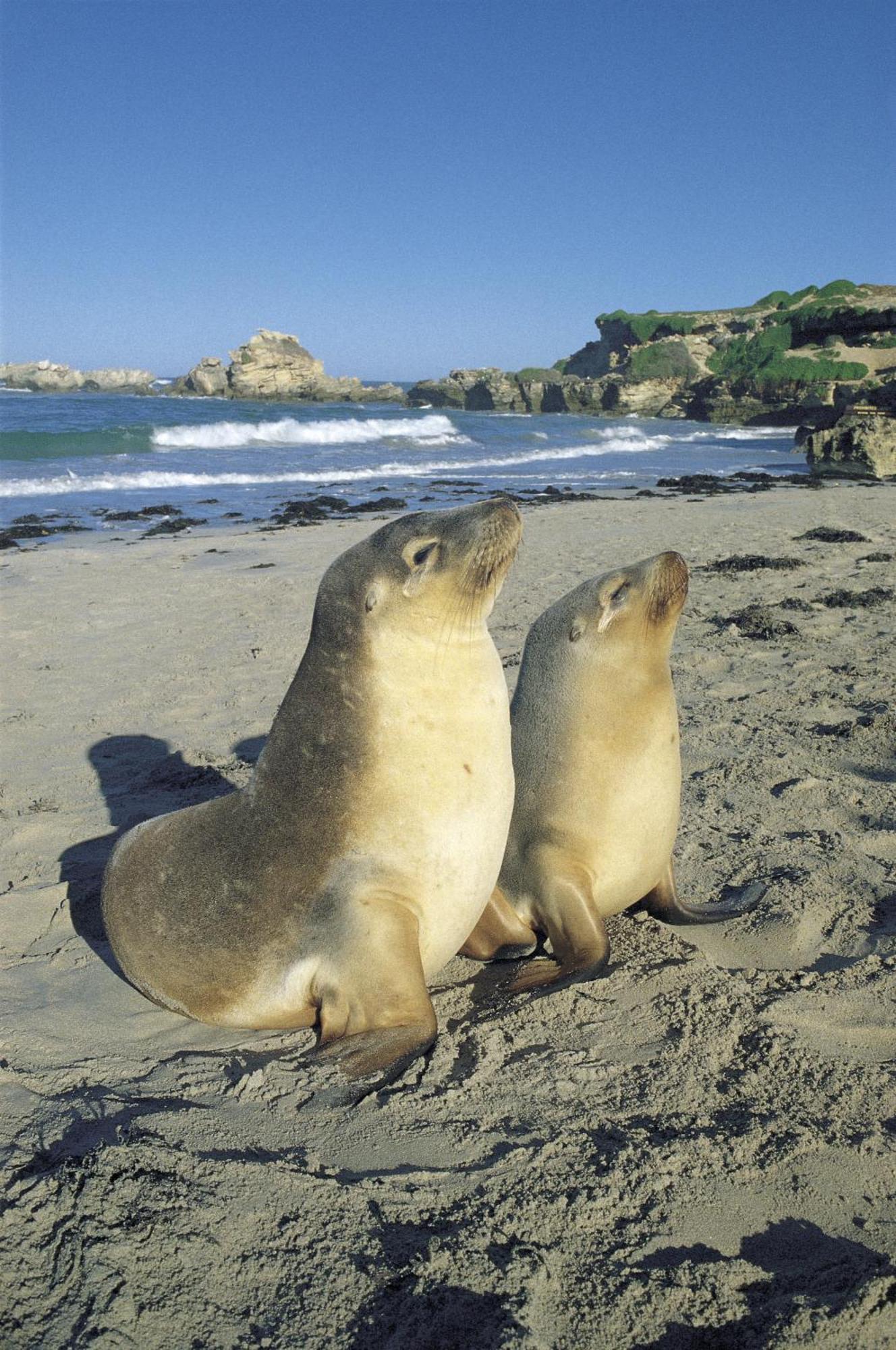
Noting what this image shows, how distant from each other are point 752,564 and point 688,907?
23.5ft

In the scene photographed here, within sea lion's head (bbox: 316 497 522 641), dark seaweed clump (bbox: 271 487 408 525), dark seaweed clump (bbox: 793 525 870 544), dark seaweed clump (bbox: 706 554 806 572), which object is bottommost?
dark seaweed clump (bbox: 706 554 806 572)

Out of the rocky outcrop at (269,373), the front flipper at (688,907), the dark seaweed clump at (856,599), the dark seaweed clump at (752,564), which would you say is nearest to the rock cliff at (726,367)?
the rocky outcrop at (269,373)

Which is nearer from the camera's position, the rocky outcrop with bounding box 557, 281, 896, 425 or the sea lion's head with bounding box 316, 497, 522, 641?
the sea lion's head with bounding box 316, 497, 522, 641

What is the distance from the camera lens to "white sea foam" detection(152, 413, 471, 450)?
35312 mm

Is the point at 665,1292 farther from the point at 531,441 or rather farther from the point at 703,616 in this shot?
the point at 531,441

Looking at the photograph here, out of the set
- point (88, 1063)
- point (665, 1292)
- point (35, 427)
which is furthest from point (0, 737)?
point (35, 427)

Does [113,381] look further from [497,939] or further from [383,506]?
[497,939]

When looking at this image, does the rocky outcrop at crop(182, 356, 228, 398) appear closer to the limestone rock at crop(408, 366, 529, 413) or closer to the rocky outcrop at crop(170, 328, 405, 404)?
the rocky outcrop at crop(170, 328, 405, 404)

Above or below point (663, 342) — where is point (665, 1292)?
below

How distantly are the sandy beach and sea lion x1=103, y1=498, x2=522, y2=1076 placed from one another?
0.66ft

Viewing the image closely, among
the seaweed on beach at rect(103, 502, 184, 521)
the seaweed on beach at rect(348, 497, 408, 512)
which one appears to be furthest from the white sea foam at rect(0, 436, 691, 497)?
the seaweed on beach at rect(348, 497, 408, 512)

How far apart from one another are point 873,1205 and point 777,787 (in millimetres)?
2745

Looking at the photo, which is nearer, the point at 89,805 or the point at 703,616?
the point at 89,805

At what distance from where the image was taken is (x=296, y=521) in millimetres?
16078
